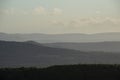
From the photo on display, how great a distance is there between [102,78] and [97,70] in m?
1.17

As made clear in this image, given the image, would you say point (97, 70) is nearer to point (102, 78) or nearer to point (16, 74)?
point (102, 78)

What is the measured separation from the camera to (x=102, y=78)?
24.4 meters

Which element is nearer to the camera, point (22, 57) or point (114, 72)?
point (114, 72)

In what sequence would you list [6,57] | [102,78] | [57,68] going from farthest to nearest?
[6,57] → [57,68] → [102,78]

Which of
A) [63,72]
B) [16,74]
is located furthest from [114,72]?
[16,74]

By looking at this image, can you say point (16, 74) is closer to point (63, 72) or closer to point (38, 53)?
point (63, 72)

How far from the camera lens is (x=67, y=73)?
2514 centimetres

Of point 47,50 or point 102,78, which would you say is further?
point 47,50

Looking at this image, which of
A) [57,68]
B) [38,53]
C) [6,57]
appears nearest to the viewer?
[57,68]

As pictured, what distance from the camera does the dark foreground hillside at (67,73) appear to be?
2464cm

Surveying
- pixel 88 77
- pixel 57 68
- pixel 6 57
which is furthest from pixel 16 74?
pixel 6 57

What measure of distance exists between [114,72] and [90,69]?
5.38 ft

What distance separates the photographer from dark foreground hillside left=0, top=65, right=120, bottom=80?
24641 mm

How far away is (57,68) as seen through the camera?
26.2 meters
